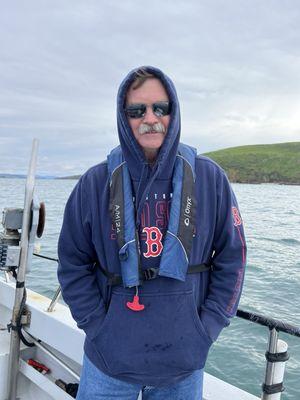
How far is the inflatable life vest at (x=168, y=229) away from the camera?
1.84 m

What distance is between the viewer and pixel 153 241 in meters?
1.92

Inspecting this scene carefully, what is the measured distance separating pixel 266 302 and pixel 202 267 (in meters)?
6.58

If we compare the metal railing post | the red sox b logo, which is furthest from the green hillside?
the red sox b logo

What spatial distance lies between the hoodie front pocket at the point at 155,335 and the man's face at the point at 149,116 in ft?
2.35

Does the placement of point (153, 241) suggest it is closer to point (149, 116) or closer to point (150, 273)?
point (150, 273)

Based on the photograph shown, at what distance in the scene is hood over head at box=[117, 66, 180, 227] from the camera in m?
1.91

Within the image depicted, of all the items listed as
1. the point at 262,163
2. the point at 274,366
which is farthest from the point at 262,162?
the point at 274,366

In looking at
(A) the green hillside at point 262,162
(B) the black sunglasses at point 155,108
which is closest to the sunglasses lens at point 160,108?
(B) the black sunglasses at point 155,108

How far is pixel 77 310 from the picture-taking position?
77.8 inches

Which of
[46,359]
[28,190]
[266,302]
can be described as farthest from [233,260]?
[266,302]

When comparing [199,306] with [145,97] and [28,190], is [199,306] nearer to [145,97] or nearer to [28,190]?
[145,97]

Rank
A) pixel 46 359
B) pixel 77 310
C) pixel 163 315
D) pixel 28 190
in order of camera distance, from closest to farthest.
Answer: pixel 163 315
pixel 77 310
pixel 28 190
pixel 46 359

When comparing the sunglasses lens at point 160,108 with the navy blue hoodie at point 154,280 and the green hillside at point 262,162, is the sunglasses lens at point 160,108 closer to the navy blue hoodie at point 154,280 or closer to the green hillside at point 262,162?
the navy blue hoodie at point 154,280

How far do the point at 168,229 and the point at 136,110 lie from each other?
576 mm
